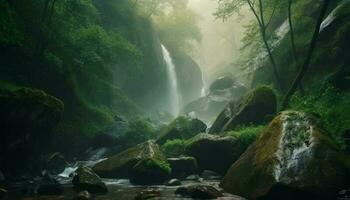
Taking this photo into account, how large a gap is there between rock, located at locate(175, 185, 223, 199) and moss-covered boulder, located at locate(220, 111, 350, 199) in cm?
66

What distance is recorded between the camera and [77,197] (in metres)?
11.4

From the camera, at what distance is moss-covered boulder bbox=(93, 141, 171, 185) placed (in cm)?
1521

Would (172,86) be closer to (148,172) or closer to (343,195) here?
(148,172)

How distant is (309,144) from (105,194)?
21.7ft

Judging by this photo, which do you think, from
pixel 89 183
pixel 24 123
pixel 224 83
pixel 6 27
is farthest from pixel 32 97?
pixel 224 83

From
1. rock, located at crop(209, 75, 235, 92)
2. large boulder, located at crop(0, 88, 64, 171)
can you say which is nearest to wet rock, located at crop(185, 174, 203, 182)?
large boulder, located at crop(0, 88, 64, 171)

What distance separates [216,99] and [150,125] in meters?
23.6

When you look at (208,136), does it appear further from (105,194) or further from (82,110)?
(82,110)

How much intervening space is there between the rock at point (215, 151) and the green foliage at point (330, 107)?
3.59m

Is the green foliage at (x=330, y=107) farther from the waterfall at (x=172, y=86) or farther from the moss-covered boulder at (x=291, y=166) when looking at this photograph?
the waterfall at (x=172, y=86)

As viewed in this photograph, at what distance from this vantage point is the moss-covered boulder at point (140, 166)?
1521 cm

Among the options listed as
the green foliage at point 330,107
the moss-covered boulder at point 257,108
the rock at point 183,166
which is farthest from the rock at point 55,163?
the green foliage at point 330,107

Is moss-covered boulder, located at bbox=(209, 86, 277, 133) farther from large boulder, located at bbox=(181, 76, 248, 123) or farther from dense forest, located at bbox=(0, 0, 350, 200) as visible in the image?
large boulder, located at bbox=(181, 76, 248, 123)

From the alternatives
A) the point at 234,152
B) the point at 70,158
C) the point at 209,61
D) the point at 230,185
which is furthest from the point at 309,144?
the point at 209,61
